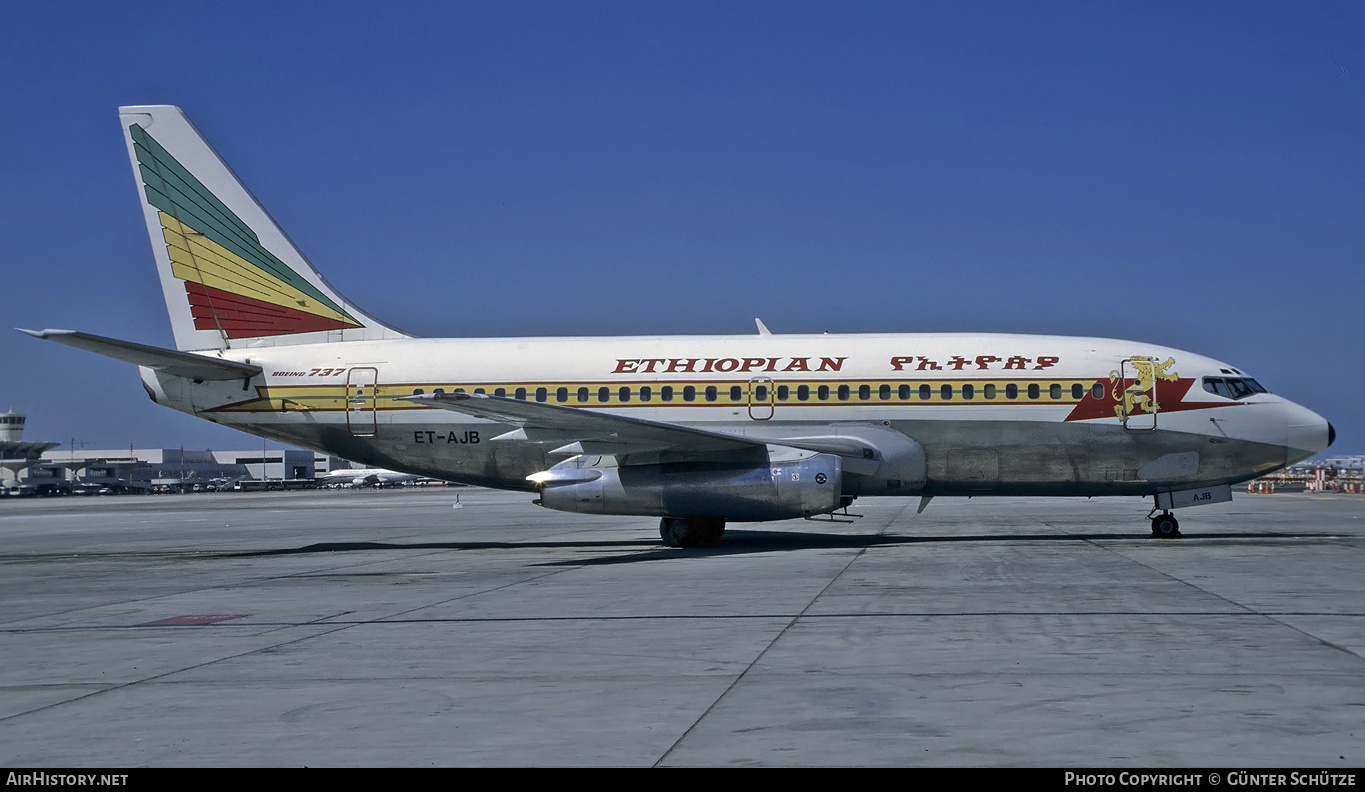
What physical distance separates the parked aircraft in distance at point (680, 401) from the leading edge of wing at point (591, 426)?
0.20 feet

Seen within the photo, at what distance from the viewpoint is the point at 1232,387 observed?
22.2 metres

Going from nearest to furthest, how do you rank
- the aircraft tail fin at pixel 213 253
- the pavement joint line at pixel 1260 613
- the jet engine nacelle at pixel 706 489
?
the pavement joint line at pixel 1260 613 → the jet engine nacelle at pixel 706 489 → the aircraft tail fin at pixel 213 253

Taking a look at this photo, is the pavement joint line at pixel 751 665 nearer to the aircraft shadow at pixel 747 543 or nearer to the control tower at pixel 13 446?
the aircraft shadow at pixel 747 543

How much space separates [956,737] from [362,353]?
19866mm

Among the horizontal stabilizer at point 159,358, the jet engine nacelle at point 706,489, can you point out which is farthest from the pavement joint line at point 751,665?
the horizontal stabilizer at point 159,358

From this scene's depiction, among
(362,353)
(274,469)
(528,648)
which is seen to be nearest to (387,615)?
(528,648)

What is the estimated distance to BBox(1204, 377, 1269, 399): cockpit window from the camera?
871 inches

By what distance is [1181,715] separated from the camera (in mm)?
6672

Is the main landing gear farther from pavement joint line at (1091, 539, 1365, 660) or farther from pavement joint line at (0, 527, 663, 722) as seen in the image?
pavement joint line at (1091, 539, 1365, 660)

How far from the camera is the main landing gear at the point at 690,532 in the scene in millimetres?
22438

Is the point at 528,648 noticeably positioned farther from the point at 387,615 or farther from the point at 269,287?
the point at 269,287

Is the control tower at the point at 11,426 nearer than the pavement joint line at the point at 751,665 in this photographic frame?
No

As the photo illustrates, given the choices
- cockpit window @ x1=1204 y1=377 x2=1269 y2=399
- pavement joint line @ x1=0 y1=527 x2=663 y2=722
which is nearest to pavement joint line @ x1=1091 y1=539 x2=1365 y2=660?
cockpit window @ x1=1204 y1=377 x2=1269 y2=399

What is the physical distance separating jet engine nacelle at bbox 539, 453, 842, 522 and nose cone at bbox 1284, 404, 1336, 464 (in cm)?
848
